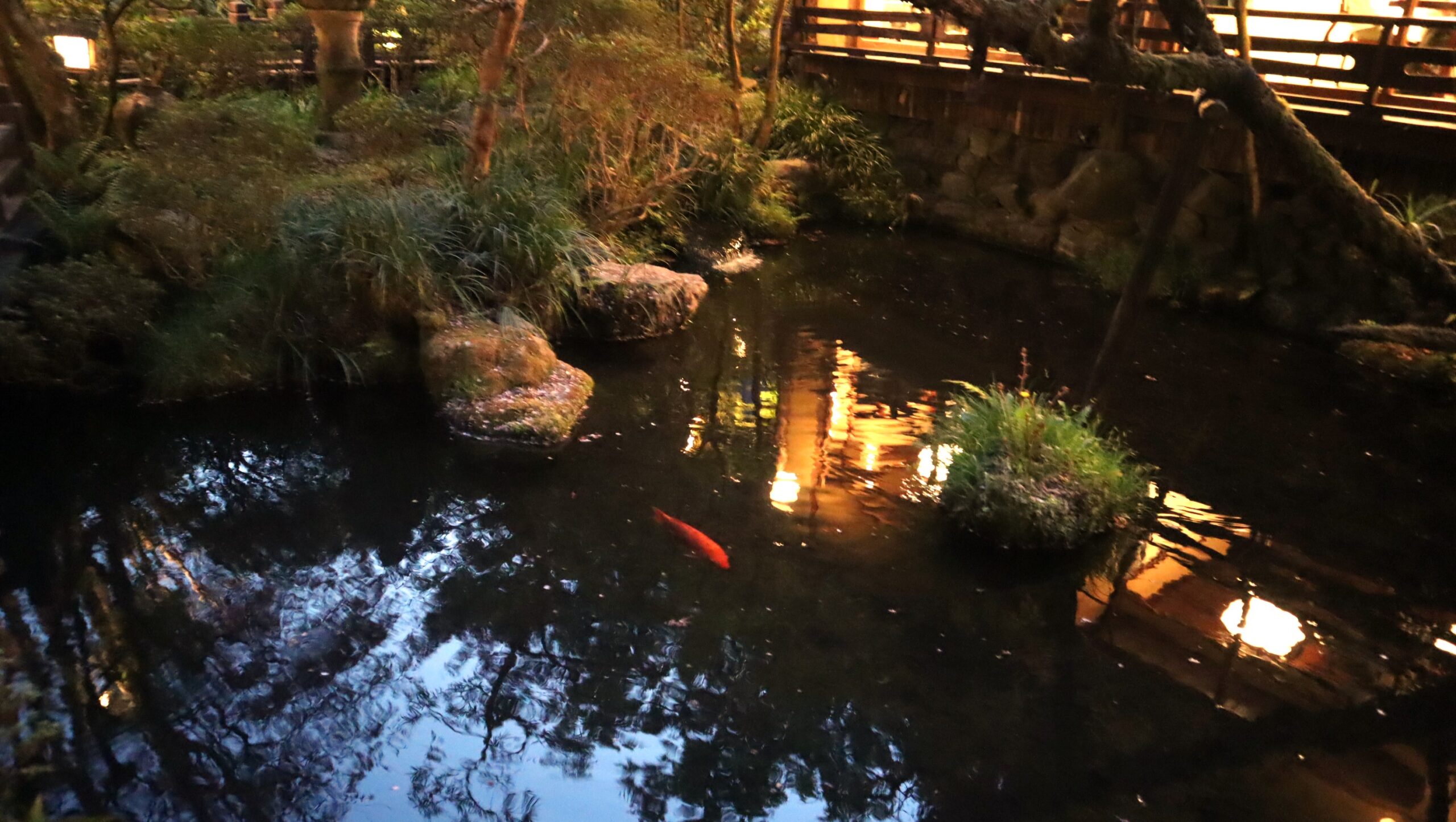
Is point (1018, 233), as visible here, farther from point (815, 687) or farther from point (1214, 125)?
point (815, 687)

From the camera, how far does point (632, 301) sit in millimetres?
8102

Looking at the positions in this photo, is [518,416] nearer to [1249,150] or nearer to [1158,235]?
[1158,235]

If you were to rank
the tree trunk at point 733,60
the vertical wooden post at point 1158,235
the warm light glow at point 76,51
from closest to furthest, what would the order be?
1. the vertical wooden post at point 1158,235
2. the warm light glow at point 76,51
3. the tree trunk at point 733,60

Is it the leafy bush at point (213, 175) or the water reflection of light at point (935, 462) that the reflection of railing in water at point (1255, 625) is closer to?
the water reflection of light at point (935, 462)

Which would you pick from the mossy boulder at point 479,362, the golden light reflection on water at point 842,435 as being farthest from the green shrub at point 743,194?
the mossy boulder at point 479,362

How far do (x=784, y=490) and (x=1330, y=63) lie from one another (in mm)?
8947

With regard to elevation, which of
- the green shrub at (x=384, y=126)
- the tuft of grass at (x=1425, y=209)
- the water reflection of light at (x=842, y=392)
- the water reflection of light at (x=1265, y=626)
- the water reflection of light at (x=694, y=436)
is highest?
the green shrub at (x=384, y=126)

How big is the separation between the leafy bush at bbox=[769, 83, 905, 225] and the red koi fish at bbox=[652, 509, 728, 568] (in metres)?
8.11

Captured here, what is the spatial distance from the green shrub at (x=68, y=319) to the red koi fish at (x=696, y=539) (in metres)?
3.99

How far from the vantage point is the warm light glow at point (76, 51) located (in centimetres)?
789

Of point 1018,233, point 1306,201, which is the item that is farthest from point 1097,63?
point 1018,233

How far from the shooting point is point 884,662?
430 centimetres

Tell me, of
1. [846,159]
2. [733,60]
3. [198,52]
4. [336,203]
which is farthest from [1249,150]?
[198,52]

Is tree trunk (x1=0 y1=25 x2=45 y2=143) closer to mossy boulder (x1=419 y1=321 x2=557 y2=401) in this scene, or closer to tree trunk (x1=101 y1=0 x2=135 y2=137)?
tree trunk (x1=101 y1=0 x2=135 y2=137)
